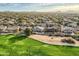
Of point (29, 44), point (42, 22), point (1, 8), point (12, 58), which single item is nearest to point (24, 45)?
point (29, 44)

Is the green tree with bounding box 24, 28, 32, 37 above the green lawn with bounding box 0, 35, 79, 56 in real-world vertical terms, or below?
above

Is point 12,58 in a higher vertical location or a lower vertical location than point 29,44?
lower

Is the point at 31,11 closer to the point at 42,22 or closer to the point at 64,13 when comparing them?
the point at 42,22

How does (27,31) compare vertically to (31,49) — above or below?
above

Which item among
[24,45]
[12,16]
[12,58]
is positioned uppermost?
[12,16]

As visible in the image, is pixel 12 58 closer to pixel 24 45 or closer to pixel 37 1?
pixel 24 45

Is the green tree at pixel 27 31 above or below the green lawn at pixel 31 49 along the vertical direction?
above
